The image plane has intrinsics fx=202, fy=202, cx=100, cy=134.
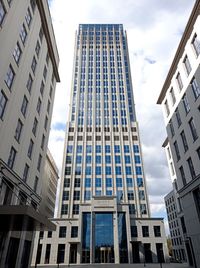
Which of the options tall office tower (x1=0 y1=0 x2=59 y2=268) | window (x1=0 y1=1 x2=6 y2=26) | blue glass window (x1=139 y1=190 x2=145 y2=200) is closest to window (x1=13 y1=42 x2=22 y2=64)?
tall office tower (x1=0 y1=0 x2=59 y2=268)

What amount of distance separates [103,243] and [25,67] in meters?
42.8

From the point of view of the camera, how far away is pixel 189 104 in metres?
26.2

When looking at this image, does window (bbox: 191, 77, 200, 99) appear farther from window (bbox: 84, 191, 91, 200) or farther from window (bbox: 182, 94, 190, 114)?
window (bbox: 84, 191, 91, 200)

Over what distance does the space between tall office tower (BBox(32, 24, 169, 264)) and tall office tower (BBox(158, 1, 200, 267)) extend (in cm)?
2411

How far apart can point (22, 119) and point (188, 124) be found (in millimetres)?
20776

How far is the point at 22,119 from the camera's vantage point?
2350 cm

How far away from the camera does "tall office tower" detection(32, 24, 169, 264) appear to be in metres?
48.7

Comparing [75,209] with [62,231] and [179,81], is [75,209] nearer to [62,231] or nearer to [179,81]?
[62,231]

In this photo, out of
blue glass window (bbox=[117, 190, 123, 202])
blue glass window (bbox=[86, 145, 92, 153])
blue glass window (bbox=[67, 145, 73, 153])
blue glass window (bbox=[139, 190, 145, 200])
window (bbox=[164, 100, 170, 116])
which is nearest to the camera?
window (bbox=[164, 100, 170, 116])

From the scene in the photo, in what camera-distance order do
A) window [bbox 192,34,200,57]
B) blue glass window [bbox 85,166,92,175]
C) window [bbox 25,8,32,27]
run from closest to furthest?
window [bbox 192,34,200,57] < window [bbox 25,8,32,27] < blue glass window [bbox 85,166,92,175]

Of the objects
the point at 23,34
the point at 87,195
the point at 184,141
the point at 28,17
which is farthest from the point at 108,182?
the point at 28,17

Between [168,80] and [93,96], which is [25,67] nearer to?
[168,80]

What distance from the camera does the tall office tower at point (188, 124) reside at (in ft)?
78.4

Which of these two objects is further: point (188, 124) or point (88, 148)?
point (88, 148)
